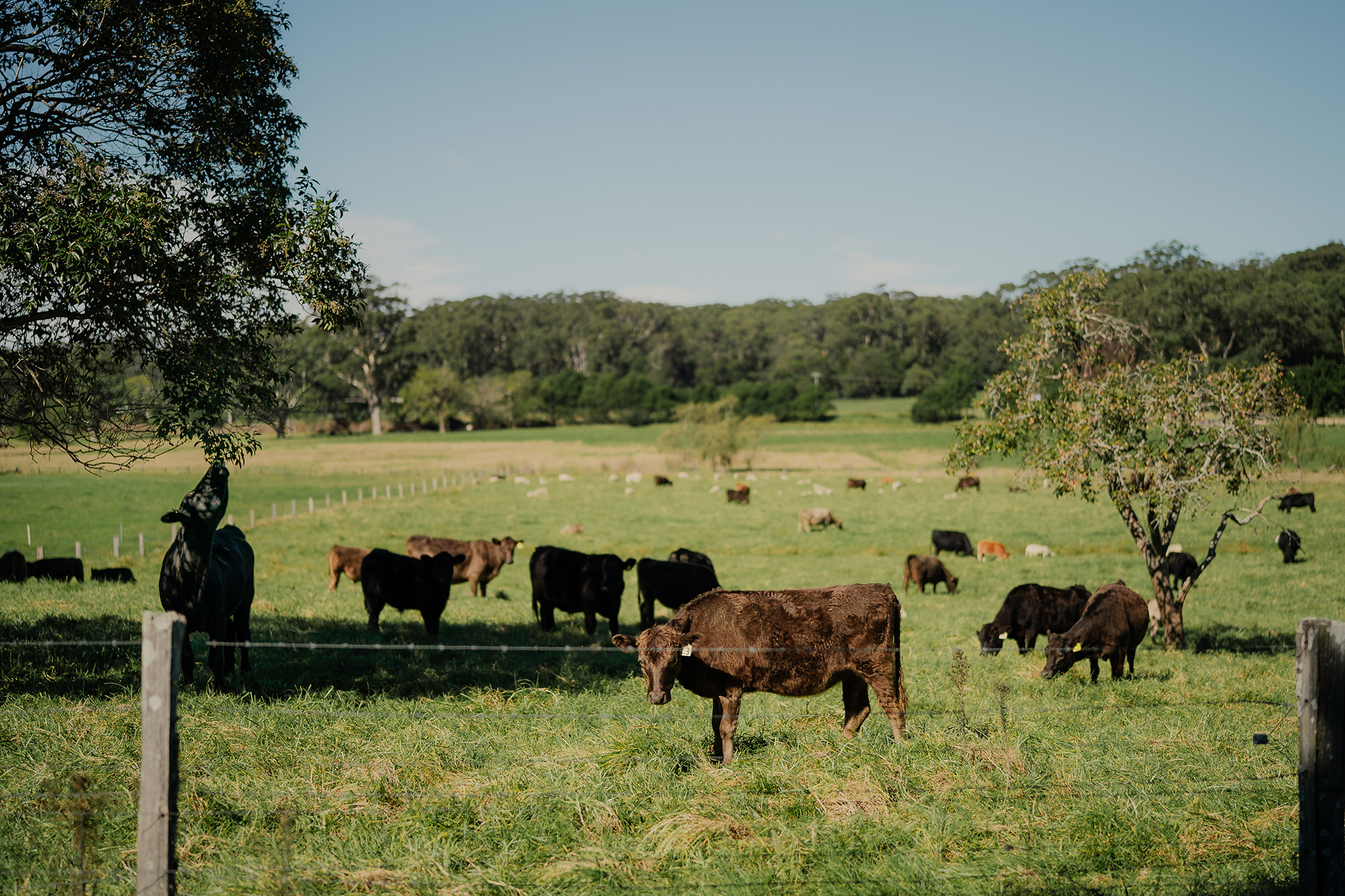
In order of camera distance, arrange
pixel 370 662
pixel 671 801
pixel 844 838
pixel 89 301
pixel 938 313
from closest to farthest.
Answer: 1. pixel 844 838
2. pixel 671 801
3. pixel 89 301
4. pixel 370 662
5. pixel 938 313

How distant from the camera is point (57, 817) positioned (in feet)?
17.9

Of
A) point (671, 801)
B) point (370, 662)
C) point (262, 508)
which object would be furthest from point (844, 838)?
point (262, 508)

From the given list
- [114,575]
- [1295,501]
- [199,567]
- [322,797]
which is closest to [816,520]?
[1295,501]

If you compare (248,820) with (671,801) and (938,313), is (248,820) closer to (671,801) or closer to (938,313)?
(671,801)

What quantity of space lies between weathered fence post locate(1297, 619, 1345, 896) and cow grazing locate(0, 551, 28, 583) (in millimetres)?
21844

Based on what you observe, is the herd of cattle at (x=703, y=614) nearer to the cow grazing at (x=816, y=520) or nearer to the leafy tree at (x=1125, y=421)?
the leafy tree at (x=1125, y=421)

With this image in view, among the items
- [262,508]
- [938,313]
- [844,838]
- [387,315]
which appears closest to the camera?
[844,838]

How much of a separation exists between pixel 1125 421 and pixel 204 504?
13.6m

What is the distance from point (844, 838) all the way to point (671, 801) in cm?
111

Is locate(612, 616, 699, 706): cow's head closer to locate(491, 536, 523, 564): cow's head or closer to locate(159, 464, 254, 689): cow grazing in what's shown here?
locate(159, 464, 254, 689): cow grazing

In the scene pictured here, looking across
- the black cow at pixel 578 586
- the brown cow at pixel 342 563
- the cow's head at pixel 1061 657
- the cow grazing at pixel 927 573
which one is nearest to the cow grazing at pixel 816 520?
the cow grazing at pixel 927 573

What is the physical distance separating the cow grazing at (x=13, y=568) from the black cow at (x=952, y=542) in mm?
25536

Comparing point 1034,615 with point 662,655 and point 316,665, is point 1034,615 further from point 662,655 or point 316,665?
point 316,665

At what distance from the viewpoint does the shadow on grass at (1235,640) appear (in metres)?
15.4
